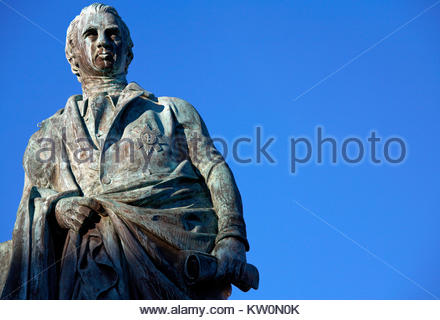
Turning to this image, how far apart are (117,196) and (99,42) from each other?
2.58 meters

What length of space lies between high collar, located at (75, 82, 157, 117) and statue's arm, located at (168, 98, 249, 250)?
0.45m

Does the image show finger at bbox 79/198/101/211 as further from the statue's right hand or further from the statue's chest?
the statue's chest

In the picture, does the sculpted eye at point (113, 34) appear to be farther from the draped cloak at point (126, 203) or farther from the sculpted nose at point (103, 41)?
the draped cloak at point (126, 203)

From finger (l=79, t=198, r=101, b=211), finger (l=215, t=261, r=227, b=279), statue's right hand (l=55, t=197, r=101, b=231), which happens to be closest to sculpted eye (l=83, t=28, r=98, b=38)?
statue's right hand (l=55, t=197, r=101, b=231)

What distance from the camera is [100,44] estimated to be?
15172 mm

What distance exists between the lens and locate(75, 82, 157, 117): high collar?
48.8ft

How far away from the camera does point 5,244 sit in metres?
14.5

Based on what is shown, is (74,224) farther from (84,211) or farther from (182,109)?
(182,109)

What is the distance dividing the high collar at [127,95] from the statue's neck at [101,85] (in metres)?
0.10

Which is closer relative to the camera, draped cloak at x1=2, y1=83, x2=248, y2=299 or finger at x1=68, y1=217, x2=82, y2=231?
draped cloak at x1=2, y1=83, x2=248, y2=299

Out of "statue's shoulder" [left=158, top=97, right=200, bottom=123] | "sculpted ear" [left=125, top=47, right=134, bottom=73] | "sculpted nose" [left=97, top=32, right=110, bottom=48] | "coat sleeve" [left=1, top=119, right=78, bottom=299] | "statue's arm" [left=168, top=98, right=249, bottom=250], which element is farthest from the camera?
"sculpted ear" [left=125, top=47, right=134, bottom=73]

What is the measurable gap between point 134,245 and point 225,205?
1.40m

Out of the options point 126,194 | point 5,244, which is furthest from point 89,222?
point 5,244
